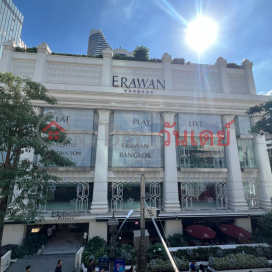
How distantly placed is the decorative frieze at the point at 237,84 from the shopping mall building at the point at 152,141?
0.40 metres

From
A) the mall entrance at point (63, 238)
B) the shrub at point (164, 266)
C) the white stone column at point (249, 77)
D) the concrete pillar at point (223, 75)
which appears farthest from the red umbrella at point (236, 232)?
the white stone column at point (249, 77)

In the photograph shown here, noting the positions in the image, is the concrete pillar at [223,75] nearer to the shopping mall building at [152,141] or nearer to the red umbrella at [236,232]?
the shopping mall building at [152,141]

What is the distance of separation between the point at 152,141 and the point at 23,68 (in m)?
12.9

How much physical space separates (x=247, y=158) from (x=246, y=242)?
705cm

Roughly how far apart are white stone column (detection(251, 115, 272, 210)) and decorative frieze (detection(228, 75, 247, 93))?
15.7ft

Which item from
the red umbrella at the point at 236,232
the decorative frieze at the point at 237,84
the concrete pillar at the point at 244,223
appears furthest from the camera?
the decorative frieze at the point at 237,84

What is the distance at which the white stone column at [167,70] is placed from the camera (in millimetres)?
15875

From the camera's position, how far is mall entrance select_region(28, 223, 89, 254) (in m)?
13.0

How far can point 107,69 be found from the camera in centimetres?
→ 1547

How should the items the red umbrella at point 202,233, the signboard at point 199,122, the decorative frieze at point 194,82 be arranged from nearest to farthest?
the red umbrella at point 202,233 → the signboard at point 199,122 → the decorative frieze at point 194,82

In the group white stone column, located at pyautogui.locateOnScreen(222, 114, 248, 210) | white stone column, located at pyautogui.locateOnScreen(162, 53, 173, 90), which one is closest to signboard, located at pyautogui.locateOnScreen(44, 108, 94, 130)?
white stone column, located at pyautogui.locateOnScreen(162, 53, 173, 90)

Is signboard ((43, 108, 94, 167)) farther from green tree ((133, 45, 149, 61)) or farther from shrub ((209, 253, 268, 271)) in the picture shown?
shrub ((209, 253, 268, 271))

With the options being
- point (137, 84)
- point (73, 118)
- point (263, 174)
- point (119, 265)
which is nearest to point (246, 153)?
point (263, 174)

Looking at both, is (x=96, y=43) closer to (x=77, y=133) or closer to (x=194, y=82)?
(x=194, y=82)
